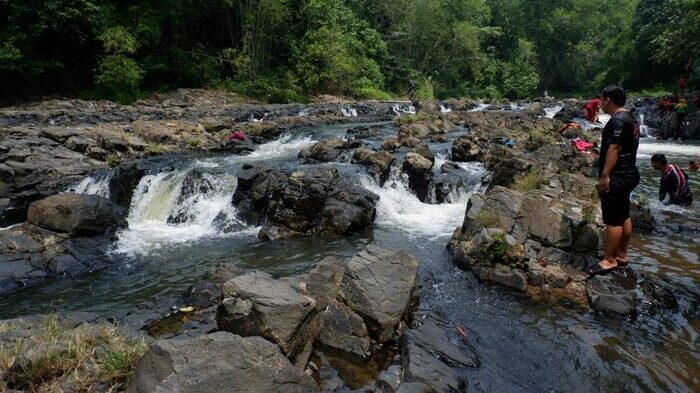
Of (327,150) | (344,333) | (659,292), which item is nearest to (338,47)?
(327,150)

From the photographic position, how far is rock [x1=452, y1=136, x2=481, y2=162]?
14.1 metres

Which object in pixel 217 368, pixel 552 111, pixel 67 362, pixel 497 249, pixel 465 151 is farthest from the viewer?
pixel 552 111

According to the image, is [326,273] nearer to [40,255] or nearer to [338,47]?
[40,255]

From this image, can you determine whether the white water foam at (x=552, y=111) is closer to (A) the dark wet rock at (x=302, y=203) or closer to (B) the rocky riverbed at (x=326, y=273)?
(B) the rocky riverbed at (x=326, y=273)

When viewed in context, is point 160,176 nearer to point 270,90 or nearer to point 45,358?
point 45,358

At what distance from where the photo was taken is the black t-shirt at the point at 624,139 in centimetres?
494

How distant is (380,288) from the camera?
4863 mm

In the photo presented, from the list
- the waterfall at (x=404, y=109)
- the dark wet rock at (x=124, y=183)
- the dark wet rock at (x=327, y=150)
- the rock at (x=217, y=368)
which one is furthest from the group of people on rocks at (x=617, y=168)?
the waterfall at (x=404, y=109)

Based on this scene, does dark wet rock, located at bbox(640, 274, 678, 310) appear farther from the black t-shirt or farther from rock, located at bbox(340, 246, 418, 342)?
rock, located at bbox(340, 246, 418, 342)

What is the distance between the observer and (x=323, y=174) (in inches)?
421

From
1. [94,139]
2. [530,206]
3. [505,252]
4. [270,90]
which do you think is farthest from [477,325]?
[270,90]

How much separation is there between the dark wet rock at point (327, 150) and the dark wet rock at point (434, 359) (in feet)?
32.5

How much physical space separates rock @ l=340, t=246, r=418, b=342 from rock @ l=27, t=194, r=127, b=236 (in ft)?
23.4

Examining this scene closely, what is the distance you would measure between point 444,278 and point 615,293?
2276 millimetres
